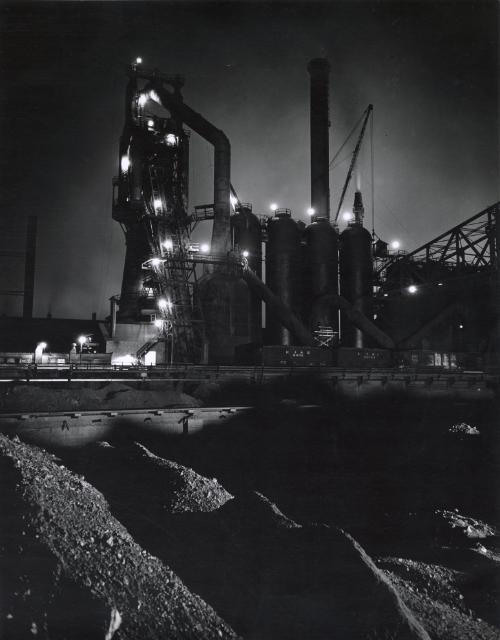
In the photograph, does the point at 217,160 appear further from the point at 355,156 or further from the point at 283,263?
the point at 355,156

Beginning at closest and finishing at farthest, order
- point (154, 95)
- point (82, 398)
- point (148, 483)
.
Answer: point (148, 483)
point (82, 398)
point (154, 95)

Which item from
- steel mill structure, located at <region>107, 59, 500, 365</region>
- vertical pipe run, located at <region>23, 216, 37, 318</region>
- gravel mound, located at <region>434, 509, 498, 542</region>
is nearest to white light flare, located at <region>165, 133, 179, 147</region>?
steel mill structure, located at <region>107, 59, 500, 365</region>

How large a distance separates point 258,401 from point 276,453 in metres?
6.18

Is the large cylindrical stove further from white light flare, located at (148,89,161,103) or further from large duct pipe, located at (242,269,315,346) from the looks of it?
white light flare, located at (148,89,161,103)

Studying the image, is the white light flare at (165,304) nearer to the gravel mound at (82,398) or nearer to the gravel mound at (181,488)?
the gravel mound at (82,398)

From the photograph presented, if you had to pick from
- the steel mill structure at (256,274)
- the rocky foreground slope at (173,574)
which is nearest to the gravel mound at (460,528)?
the rocky foreground slope at (173,574)

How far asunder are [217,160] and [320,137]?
54.5 ft

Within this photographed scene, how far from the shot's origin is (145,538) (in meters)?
9.88

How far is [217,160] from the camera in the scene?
139 feet

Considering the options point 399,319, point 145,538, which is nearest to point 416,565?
point 145,538

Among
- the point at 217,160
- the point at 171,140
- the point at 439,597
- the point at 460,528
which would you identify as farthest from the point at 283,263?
the point at 439,597

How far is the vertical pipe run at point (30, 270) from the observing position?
5853 cm

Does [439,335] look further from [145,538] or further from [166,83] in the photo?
[145,538]

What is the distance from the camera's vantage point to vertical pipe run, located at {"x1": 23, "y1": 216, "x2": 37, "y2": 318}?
5853 centimetres
